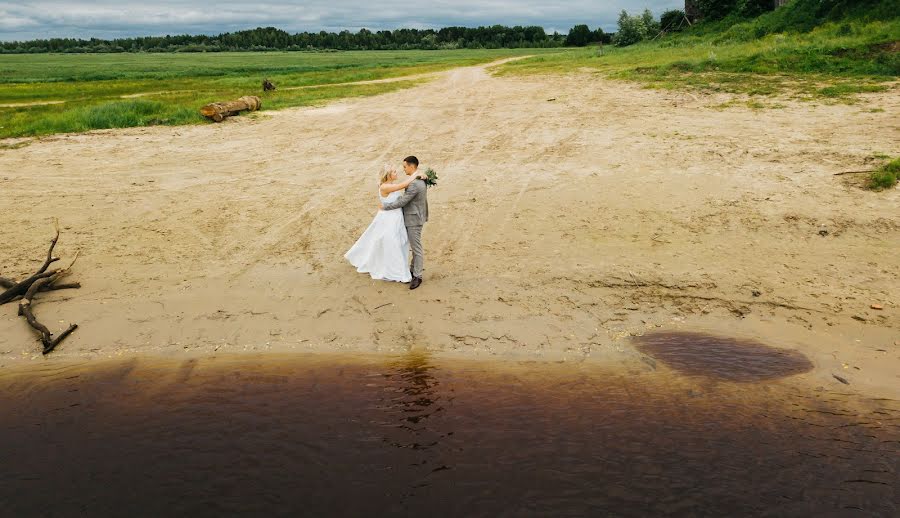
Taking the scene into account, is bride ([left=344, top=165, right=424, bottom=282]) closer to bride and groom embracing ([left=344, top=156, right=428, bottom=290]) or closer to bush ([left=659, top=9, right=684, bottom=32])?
bride and groom embracing ([left=344, top=156, right=428, bottom=290])

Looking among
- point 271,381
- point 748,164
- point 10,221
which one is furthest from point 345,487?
point 748,164

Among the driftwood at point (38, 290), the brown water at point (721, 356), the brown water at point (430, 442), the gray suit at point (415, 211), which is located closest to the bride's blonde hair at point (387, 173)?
the gray suit at point (415, 211)

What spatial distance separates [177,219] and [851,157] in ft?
46.7

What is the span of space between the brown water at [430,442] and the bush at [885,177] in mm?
6733

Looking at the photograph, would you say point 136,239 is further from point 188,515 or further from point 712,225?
point 712,225

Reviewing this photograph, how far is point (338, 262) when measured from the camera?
35.5ft

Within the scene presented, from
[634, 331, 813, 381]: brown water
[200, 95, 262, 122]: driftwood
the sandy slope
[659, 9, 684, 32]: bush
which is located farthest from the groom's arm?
[659, 9, 684, 32]: bush

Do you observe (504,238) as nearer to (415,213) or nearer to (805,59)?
(415,213)

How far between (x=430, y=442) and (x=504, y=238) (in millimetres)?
5516

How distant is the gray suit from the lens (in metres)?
9.47

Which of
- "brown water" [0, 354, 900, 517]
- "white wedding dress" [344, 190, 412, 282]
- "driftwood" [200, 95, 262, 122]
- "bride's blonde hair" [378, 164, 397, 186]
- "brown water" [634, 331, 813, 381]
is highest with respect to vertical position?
"driftwood" [200, 95, 262, 122]

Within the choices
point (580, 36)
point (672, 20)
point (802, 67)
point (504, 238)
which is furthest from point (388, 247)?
point (580, 36)

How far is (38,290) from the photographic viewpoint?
32.0 feet

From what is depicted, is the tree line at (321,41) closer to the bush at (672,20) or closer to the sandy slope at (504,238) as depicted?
the bush at (672,20)
